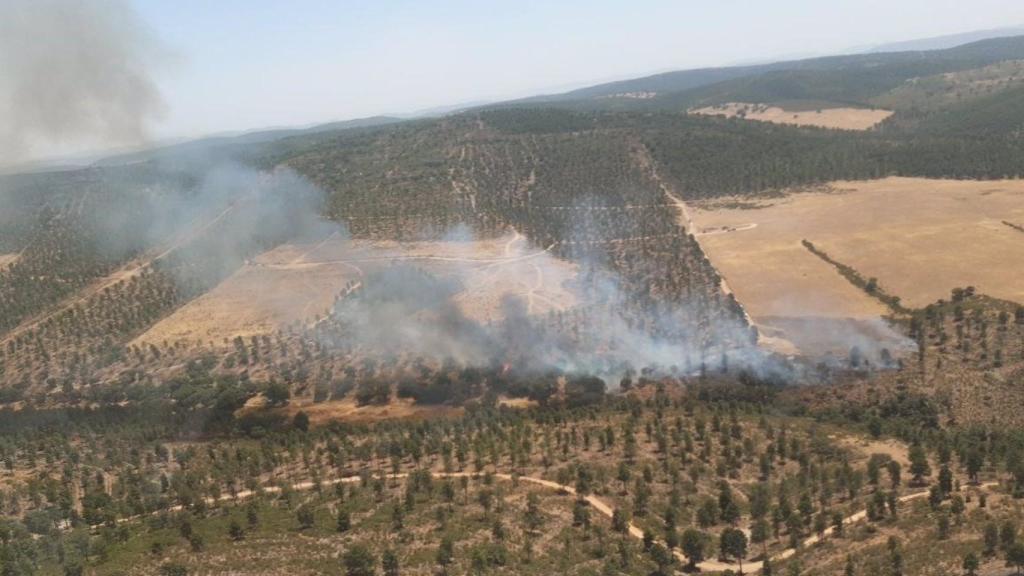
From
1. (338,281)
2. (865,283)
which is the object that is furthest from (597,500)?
(338,281)

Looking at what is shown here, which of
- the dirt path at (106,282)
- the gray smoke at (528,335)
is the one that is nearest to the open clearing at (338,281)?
the gray smoke at (528,335)

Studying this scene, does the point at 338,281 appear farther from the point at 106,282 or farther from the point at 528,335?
the point at 106,282

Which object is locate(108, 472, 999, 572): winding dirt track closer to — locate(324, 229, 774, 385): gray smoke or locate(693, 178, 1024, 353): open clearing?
locate(324, 229, 774, 385): gray smoke

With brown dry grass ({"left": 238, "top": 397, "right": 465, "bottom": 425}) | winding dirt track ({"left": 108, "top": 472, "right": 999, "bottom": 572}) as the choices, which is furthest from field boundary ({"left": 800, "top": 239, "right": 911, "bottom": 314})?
brown dry grass ({"left": 238, "top": 397, "right": 465, "bottom": 425})

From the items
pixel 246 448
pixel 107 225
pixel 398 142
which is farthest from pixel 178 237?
pixel 246 448

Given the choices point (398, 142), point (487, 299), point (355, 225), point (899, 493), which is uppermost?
point (398, 142)

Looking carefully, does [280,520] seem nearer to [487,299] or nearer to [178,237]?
[487,299]

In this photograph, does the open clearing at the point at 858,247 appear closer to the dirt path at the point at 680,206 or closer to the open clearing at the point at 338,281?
the dirt path at the point at 680,206
